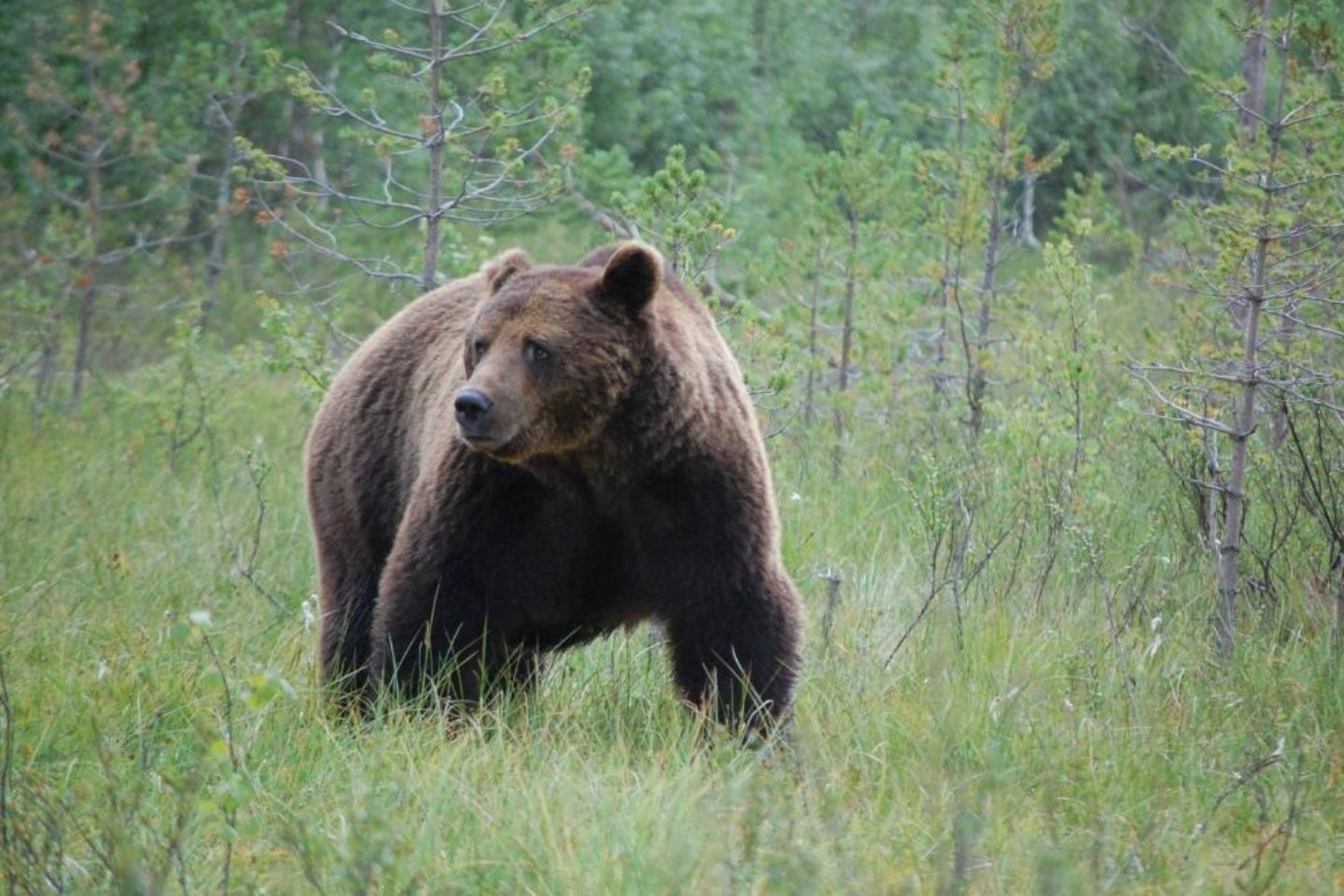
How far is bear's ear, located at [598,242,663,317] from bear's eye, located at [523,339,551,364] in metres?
0.26

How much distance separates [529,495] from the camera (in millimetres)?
5055

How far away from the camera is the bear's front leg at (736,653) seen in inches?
190

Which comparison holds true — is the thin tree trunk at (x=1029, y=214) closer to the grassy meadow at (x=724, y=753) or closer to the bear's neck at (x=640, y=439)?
the grassy meadow at (x=724, y=753)

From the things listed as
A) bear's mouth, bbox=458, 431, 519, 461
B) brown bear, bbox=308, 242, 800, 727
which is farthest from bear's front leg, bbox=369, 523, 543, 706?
bear's mouth, bbox=458, 431, 519, 461

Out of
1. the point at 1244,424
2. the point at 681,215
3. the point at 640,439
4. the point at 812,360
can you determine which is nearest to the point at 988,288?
the point at 812,360

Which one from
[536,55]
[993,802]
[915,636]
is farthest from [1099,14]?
[993,802]

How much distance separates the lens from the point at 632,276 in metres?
4.81

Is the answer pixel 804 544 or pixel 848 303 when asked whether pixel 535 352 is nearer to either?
pixel 804 544

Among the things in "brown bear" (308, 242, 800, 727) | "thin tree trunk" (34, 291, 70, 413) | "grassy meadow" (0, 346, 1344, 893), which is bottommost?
"thin tree trunk" (34, 291, 70, 413)

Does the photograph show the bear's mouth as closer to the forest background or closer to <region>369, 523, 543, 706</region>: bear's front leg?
<region>369, 523, 543, 706</region>: bear's front leg

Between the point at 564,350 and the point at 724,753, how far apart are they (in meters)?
1.23

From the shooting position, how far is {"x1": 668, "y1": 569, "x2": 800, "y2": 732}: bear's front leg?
483 cm

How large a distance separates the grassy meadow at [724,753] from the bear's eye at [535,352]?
1.05 metres

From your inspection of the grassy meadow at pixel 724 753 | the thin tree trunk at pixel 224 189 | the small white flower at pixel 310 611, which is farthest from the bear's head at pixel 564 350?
the thin tree trunk at pixel 224 189
